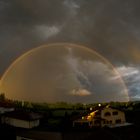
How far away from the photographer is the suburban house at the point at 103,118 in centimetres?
4281

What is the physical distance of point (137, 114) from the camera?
50.9 meters

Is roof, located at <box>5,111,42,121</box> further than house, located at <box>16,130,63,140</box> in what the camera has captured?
Yes

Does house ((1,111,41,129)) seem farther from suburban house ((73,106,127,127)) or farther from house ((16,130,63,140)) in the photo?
house ((16,130,63,140))

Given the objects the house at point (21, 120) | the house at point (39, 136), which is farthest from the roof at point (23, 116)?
the house at point (39, 136)

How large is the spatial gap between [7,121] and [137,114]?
74.0ft

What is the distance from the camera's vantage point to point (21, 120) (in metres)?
43.1

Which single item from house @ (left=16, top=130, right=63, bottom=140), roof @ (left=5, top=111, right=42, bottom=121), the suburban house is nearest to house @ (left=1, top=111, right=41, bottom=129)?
roof @ (left=5, top=111, right=42, bottom=121)

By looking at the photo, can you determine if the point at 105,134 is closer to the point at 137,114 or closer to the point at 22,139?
the point at 22,139

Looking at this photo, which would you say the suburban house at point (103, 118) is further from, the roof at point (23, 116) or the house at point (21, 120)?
the roof at point (23, 116)

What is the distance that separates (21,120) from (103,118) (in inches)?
494

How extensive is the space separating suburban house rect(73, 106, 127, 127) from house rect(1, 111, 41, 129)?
19.8ft

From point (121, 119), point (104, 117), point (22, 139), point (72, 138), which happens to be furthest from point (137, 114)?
point (22, 139)

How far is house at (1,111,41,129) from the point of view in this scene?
139ft

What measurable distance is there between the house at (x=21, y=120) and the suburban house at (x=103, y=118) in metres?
6.05
